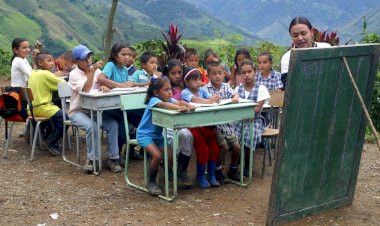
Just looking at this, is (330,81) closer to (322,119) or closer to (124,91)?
(322,119)

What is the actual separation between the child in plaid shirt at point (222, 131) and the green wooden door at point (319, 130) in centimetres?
122

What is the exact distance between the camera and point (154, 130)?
5492 millimetres

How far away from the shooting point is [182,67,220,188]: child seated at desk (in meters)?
5.62

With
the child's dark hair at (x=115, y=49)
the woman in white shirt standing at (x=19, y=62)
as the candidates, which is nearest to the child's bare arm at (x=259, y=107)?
the child's dark hair at (x=115, y=49)

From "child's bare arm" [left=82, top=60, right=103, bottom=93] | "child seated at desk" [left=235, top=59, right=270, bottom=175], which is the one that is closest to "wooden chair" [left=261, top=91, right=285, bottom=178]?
"child seated at desk" [left=235, top=59, right=270, bottom=175]

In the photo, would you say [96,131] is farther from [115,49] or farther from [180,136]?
[180,136]

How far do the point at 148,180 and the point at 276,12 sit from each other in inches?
7171

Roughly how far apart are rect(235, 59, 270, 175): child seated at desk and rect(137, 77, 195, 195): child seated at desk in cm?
91

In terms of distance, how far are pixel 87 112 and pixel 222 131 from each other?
5.35ft

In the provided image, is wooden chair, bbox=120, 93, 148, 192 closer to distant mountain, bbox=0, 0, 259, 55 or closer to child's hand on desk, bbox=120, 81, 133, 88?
child's hand on desk, bbox=120, 81, 133, 88

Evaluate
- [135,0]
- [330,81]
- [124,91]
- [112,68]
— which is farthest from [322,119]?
[135,0]

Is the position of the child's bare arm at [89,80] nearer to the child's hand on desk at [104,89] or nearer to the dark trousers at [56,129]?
the child's hand on desk at [104,89]

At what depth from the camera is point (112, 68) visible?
6.75 m

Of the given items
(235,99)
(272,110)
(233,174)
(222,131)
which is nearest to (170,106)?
(235,99)
